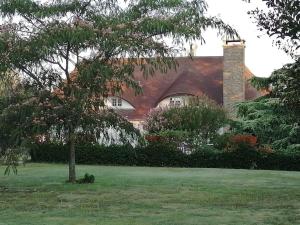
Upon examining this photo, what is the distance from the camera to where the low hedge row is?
2903cm

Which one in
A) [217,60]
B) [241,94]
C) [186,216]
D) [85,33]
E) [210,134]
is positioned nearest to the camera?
[186,216]

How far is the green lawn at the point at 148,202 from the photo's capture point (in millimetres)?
9859

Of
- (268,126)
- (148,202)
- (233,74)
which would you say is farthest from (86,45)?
(233,74)

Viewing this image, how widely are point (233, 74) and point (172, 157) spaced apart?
2086 cm

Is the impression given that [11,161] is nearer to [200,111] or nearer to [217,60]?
[200,111]

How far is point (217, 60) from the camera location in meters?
56.2

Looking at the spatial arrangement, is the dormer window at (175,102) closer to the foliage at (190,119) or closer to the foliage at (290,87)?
the foliage at (190,119)

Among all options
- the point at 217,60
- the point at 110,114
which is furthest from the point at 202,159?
the point at 217,60

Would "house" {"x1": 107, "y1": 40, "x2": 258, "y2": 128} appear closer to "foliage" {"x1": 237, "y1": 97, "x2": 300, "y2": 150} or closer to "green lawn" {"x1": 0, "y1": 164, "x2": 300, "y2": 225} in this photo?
"foliage" {"x1": 237, "y1": 97, "x2": 300, "y2": 150}

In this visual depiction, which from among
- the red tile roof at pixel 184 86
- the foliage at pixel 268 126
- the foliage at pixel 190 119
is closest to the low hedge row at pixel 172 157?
the foliage at pixel 268 126

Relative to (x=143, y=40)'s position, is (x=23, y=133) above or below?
below

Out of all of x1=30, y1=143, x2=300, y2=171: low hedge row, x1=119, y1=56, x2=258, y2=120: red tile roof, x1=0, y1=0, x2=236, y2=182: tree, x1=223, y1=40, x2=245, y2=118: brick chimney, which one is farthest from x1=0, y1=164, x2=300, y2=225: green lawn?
x1=119, y1=56, x2=258, y2=120: red tile roof

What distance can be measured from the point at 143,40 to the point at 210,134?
20.9m

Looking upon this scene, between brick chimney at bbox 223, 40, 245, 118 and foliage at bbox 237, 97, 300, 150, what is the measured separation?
44.4 feet
